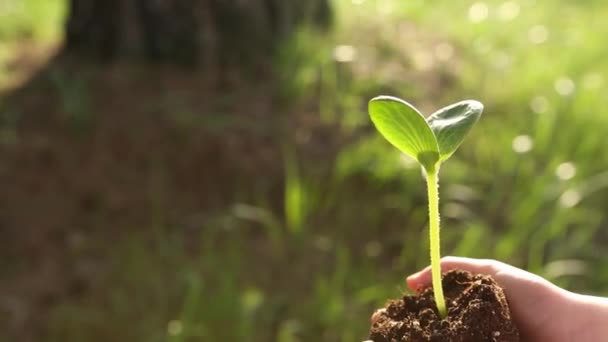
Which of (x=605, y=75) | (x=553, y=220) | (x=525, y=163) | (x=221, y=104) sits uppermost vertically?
(x=605, y=75)

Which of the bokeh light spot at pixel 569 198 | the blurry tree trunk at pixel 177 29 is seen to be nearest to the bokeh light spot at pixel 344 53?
the blurry tree trunk at pixel 177 29

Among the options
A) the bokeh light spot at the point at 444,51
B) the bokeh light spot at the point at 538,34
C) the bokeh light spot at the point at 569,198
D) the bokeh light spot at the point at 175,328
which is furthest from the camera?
the bokeh light spot at the point at 538,34

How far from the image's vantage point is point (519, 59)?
3.14 m

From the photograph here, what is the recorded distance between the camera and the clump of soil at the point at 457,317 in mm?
1013

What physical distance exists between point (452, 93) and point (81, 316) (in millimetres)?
1460

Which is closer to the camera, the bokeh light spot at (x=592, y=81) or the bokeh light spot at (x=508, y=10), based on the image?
the bokeh light spot at (x=592, y=81)

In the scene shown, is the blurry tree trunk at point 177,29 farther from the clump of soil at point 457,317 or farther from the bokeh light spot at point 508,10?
the clump of soil at point 457,317

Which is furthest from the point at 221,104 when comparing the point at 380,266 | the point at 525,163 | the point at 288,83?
the point at 525,163

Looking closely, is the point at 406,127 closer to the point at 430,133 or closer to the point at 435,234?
the point at 430,133

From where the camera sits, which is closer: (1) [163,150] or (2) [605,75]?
(1) [163,150]

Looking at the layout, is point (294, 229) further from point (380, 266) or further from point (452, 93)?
point (452, 93)

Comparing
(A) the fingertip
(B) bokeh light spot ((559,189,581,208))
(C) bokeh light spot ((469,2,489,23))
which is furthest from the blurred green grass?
(A) the fingertip

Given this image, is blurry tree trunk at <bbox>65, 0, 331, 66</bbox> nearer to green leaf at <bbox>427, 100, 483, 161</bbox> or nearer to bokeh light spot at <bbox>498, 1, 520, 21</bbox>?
bokeh light spot at <bbox>498, 1, 520, 21</bbox>

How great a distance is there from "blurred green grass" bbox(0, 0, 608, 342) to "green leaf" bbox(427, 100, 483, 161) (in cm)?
103
